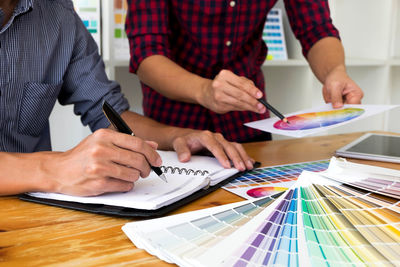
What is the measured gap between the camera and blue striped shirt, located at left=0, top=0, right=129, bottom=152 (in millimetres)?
1092

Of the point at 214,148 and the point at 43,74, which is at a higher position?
the point at 43,74

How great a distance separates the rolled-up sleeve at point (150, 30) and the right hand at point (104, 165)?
600mm

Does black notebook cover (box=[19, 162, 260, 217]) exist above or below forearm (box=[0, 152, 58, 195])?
below

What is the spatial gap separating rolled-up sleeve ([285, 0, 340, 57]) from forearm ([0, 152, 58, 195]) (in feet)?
3.52

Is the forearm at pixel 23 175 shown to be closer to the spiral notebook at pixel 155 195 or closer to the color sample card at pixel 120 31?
the spiral notebook at pixel 155 195

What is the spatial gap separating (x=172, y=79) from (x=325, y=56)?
0.55 metres

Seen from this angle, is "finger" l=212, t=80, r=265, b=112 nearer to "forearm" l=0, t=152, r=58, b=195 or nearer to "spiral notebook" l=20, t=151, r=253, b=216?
"spiral notebook" l=20, t=151, r=253, b=216

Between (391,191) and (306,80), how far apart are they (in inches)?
71.8

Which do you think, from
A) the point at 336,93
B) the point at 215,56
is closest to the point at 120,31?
the point at 215,56

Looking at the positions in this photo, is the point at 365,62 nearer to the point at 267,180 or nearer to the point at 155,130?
the point at 155,130

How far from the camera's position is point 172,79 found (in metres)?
1.25

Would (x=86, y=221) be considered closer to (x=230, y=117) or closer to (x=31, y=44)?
(x=31, y=44)

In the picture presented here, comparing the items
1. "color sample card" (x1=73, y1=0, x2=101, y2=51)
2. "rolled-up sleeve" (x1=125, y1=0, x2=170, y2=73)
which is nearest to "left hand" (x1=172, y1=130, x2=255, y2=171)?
"rolled-up sleeve" (x1=125, y1=0, x2=170, y2=73)

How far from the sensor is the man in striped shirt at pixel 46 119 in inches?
29.5
